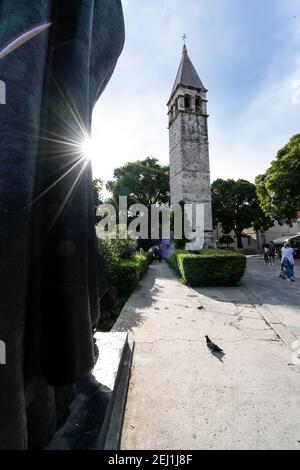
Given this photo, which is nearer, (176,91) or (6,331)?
(6,331)

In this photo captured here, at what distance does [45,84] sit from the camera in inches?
53.2

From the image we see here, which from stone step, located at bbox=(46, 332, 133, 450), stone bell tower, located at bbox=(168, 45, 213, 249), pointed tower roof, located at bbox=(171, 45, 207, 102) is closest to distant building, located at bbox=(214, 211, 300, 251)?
stone bell tower, located at bbox=(168, 45, 213, 249)

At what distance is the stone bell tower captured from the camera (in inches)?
1033

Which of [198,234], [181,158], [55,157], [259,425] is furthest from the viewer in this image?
[181,158]

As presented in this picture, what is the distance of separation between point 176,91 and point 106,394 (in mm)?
32248

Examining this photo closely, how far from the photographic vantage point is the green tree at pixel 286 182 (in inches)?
726

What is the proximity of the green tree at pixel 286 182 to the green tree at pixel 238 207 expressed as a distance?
1281 cm

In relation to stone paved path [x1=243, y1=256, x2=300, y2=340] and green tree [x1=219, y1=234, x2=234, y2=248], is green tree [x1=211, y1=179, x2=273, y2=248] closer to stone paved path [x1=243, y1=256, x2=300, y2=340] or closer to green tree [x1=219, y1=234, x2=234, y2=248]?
green tree [x1=219, y1=234, x2=234, y2=248]

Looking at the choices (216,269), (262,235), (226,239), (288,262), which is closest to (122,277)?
(216,269)

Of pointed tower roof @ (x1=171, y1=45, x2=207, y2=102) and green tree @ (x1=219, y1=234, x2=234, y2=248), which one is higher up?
pointed tower roof @ (x1=171, y1=45, x2=207, y2=102)

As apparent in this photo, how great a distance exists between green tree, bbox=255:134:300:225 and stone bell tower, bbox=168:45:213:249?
7190 mm

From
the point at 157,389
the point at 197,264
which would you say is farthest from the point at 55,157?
the point at 197,264

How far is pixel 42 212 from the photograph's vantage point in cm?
130

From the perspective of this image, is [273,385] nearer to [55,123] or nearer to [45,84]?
[55,123]
